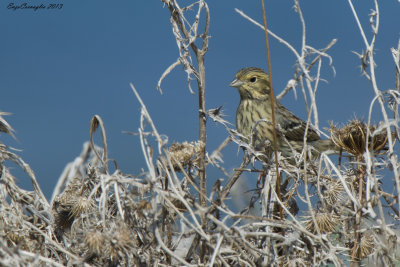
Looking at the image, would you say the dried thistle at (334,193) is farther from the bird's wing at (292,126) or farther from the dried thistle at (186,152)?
the bird's wing at (292,126)

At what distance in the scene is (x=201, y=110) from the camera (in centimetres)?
290

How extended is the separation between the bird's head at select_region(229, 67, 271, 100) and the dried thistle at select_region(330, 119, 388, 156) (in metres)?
2.95

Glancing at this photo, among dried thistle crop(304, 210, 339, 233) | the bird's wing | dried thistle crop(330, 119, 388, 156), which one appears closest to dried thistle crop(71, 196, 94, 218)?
dried thistle crop(304, 210, 339, 233)

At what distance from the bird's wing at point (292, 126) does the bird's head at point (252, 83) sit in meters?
0.26

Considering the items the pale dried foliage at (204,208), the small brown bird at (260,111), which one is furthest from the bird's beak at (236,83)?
the pale dried foliage at (204,208)

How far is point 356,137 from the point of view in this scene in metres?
2.62

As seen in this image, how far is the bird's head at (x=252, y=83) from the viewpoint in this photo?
18.4 feet

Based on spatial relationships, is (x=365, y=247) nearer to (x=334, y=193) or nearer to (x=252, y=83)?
(x=334, y=193)

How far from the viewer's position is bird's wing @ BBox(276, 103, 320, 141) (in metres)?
5.36

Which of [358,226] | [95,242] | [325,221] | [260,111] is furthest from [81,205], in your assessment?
[260,111]

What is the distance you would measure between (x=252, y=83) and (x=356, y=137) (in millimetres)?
3091

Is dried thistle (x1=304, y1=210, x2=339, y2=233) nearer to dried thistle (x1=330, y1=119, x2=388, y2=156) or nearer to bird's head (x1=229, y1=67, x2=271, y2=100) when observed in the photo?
dried thistle (x1=330, y1=119, x2=388, y2=156)

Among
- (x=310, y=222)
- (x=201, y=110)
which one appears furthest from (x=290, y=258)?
(x=201, y=110)

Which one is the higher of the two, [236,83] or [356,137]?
[236,83]
